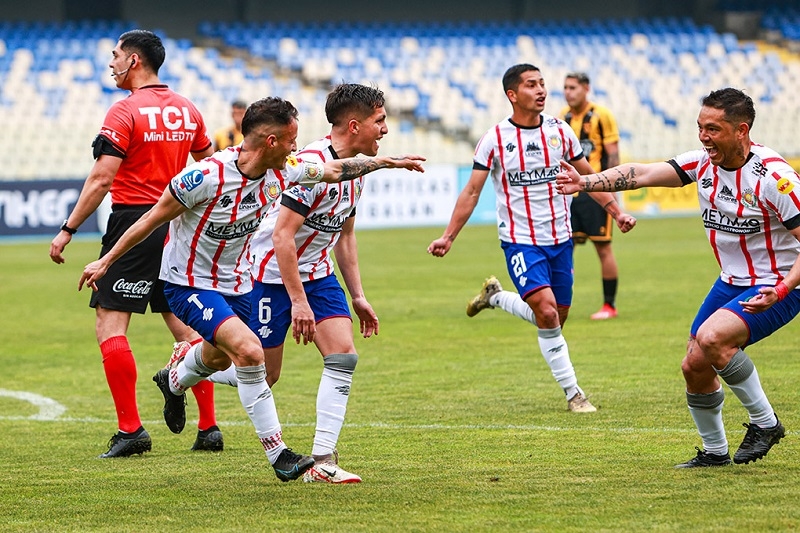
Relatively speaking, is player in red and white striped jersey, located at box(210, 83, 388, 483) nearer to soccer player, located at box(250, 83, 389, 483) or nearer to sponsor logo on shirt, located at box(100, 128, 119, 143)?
soccer player, located at box(250, 83, 389, 483)

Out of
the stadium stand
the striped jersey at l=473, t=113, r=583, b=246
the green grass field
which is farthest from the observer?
the stadium stand

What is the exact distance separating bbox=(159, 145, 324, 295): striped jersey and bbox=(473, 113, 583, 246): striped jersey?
8.51ft

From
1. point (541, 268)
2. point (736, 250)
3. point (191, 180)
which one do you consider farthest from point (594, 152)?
point (191, 180)

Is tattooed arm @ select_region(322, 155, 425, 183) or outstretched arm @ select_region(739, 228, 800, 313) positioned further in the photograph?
tattooed arm @ select_region(322, 155, 425, 183)

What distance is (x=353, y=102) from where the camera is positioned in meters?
6.11

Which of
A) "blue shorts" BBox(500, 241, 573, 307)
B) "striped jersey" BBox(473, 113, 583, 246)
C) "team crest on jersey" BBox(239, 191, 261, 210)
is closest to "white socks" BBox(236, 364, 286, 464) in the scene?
"team crest on jersey" BBox(239, 191, 261, 210)

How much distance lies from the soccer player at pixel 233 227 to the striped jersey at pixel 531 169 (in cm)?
257

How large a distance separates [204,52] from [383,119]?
29.3m

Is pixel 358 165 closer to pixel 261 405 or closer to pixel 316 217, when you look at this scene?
pixel 316 217

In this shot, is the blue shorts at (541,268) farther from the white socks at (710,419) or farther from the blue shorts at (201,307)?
the blue shorts at (201,307)

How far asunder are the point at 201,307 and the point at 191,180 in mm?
686

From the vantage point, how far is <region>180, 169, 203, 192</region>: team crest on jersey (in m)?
5.77

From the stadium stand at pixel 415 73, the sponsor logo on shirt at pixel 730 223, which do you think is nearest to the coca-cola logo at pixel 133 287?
the sponsor logo on shirt at pixel 730 223

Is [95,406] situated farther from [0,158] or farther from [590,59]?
[590,59]
